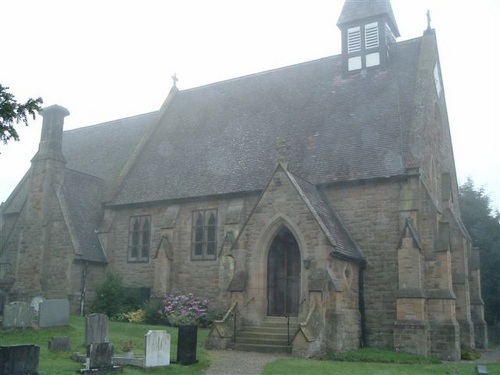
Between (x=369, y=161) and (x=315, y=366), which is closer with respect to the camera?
(x=315, y=366)

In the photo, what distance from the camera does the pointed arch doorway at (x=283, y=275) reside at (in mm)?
21984

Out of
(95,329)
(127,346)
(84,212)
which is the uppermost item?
(84,212)

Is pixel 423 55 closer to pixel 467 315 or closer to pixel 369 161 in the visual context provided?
pixel 369 161

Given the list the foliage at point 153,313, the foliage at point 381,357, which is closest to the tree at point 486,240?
the foliage at point 381,357

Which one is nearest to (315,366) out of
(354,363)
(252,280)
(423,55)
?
(354,363)

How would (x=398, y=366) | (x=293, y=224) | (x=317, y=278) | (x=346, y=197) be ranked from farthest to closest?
(x=346, y=197), (x=293, y=224), (x=317, y=278), (x=398, y=366)

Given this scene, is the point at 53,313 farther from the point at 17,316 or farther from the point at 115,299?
the point at 115,299

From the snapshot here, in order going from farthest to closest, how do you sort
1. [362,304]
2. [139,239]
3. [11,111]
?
[139,239] < [362,304] < [11,111]

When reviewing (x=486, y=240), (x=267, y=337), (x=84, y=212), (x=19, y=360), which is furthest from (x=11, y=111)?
(x=486, y=240)

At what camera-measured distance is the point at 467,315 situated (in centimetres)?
2419

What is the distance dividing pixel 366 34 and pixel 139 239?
636 inches

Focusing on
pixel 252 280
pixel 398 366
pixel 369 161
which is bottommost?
pixel 398 366

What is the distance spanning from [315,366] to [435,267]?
7803 mm

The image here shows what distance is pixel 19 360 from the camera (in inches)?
461
